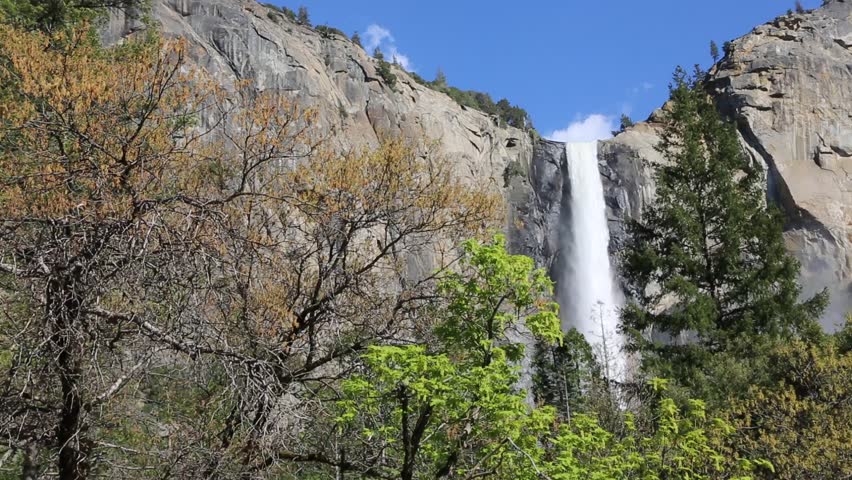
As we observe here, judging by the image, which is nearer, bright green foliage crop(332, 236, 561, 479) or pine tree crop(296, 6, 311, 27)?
bright green foliage crop(332, 236, 561, 479)

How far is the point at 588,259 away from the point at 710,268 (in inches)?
1142

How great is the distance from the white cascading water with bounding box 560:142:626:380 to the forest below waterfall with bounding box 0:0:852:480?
25015 millimetres

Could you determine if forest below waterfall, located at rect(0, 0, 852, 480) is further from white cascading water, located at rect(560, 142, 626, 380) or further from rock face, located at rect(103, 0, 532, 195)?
white cascading water, located at rect(560, 142, 626, 380)

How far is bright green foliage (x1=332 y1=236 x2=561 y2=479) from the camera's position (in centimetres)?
642

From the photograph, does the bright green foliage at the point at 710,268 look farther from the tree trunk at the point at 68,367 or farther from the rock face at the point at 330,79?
the rock face at the point at 330,79

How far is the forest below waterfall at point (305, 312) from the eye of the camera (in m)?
4.31

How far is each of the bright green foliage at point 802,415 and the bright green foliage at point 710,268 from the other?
0.64 m

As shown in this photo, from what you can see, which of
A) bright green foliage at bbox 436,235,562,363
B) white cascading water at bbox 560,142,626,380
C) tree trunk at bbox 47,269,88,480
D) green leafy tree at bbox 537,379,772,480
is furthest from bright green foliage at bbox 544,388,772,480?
white cascading water at bbox 560,142,626,380

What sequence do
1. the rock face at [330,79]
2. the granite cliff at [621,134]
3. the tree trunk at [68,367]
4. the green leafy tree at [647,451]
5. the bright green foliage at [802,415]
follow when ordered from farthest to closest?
the granite cliff at [621,134]
the rock face at [330,79]
the bright green foliage at [802,415]
the green leafy tree at [647,451]
the tree trunk at [68,367]

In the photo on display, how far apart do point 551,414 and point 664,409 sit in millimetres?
1569

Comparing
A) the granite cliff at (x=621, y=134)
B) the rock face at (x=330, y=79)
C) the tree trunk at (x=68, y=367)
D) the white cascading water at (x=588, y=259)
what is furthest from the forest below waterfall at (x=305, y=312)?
the granite cliff at (x=621, y=134)

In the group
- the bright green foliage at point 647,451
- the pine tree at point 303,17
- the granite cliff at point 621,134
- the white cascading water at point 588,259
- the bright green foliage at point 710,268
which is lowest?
the bright green foliage at point 647,451

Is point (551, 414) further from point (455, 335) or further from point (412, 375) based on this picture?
point (412, 375)

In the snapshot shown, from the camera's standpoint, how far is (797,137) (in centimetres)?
5125
